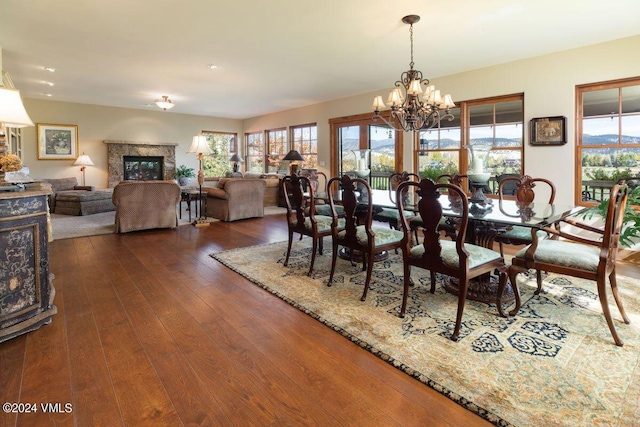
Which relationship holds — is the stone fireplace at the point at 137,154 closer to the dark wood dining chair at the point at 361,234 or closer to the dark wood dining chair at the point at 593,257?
the dark wood dining chair at the point at 361,234

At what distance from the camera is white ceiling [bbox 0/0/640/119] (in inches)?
130

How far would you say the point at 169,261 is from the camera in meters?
3.78

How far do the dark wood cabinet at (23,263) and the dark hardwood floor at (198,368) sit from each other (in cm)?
10

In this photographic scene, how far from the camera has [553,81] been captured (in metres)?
4.62

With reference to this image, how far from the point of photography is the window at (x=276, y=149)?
31.7 ft

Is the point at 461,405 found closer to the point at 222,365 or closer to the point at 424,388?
the point at 424,388

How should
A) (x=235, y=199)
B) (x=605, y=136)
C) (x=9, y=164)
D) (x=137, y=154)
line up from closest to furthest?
(x=9, y=164) → (x=605, y=136) → (x=235, y=199) → (x=137, y=154)

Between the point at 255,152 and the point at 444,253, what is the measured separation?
933 cm

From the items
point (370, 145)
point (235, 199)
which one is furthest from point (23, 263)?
point (370, 145)

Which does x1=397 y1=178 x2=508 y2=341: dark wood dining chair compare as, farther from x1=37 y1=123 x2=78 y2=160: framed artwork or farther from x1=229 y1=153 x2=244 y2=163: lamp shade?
x1=37 y1=123 x2=78 y2=160: framed artwork

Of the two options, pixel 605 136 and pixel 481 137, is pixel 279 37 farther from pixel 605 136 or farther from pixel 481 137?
pixel 605 136

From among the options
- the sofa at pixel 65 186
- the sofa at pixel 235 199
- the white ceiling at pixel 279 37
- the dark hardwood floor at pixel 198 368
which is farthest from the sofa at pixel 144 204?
the sofa at pixel 65 186

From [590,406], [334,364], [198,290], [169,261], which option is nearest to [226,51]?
[169,261]

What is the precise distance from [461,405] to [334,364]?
63 cm
